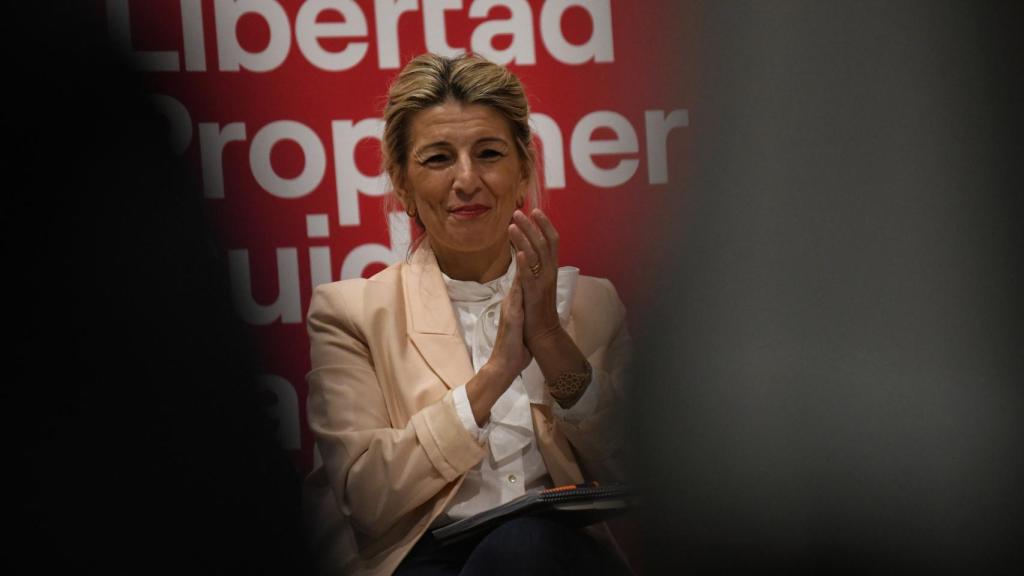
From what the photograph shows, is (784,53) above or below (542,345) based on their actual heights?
above

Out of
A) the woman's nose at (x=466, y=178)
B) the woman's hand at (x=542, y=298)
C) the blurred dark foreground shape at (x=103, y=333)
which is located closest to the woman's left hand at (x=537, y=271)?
the woman's hand at (x=542, y=298)

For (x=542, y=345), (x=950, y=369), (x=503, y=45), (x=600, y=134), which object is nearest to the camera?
(x=950, y=369)

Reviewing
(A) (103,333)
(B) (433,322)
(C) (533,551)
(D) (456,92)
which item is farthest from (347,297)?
(A) (103,333)

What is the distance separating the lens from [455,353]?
1.71m

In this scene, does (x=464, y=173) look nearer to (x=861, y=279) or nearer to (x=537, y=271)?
(x=537, y=271)

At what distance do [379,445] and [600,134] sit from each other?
0.59 m

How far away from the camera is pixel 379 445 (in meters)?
1.58

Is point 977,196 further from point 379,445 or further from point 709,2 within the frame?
point 379,445

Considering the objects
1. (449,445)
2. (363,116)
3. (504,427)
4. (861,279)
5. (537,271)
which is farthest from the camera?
(363,116)

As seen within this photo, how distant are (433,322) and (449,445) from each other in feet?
0.85

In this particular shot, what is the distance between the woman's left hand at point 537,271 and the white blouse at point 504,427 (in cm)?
8

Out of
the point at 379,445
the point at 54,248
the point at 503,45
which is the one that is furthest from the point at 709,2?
the point at 503,45

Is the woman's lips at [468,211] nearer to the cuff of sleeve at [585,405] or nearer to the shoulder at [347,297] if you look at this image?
the shoulder at [347,297]

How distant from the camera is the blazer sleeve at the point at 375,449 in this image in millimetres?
1559
